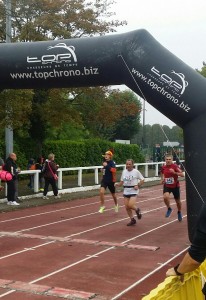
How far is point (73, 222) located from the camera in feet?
40.3

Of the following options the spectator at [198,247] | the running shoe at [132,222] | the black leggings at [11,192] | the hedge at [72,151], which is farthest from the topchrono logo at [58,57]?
the hedge at [72,151]

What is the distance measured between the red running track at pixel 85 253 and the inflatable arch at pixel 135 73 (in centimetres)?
131

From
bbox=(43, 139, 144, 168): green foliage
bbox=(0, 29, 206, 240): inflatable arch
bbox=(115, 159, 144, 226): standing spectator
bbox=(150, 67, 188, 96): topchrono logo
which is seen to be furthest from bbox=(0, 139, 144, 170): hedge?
bbox=(150, 67, 188, 96): topchrono logo

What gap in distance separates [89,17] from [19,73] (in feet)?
45.3

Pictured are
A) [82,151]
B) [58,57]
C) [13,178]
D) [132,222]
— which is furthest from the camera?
[82,151]

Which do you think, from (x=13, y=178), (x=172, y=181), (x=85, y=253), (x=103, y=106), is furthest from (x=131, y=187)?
(x=103, y=106)

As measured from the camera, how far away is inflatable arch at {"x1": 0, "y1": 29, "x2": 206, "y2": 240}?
779cm

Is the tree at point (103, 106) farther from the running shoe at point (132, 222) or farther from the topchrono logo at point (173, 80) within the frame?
the topchrono logo at point (173, 80)

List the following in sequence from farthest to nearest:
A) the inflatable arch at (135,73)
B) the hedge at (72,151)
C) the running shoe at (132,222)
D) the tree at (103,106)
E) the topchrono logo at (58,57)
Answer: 1. the hedge at (72,151)
2. the tree at (103,106)
3. the running shoe at (132,222)
4. the topchrono logo at (58,57)
5. the inflatable arch at (135,73)

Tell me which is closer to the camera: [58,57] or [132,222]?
[58,57]

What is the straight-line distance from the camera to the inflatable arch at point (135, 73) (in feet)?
25.5

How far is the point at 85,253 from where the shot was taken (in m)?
8.55

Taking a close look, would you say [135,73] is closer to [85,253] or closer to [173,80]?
[173,80]

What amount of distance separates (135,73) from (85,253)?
3.32 metres
